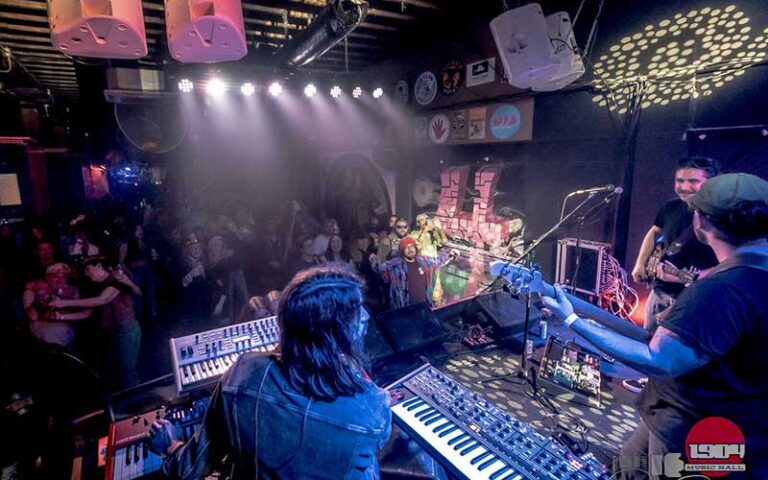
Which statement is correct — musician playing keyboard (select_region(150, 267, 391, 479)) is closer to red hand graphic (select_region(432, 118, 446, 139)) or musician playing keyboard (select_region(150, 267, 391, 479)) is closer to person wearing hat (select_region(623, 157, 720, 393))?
person wearing hat (select_region(623, 157, 720, 393))

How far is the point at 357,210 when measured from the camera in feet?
26.9

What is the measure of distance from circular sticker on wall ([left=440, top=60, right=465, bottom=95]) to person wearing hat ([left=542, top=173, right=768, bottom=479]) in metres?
4.45

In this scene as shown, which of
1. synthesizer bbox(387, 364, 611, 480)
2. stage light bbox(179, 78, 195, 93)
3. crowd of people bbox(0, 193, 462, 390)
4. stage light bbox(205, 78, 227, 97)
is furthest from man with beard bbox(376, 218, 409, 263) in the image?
synthesizer bbox(387, 364, 611, 480)

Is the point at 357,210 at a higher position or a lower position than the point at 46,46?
lower

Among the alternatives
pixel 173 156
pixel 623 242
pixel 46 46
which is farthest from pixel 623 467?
pixel 173 156

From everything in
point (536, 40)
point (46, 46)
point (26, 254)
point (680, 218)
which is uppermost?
point (46, 46)

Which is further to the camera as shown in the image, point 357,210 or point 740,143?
point 357,210

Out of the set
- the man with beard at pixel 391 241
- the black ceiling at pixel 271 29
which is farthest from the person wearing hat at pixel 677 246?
the black ceiling at pixel 271 29

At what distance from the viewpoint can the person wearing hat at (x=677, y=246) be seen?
2689 mm

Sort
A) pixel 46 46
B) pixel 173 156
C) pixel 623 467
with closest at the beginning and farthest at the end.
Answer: pixel 623 467 < pixel 46 46 < pixel 173 156

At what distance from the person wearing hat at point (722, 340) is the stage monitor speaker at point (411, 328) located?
137 centimetres

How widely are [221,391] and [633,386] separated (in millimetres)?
2350

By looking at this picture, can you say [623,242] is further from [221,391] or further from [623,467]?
[221,391]

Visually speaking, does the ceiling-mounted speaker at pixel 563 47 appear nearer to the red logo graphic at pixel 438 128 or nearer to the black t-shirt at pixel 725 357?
the red logo graphic at pixel 438 128
